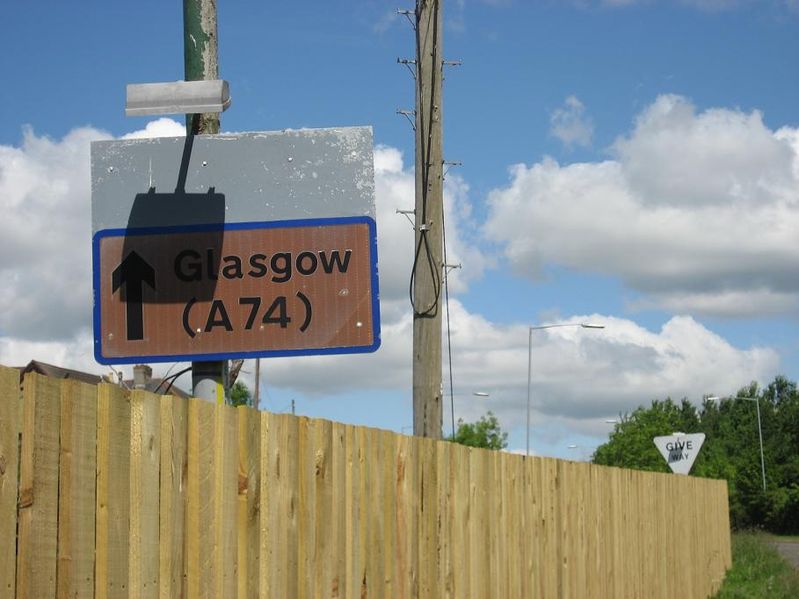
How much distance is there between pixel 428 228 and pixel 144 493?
8.72 meters

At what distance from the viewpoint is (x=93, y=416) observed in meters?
3.06

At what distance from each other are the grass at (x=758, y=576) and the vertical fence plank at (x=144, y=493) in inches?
612

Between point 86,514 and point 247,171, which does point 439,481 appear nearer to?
point 247,171

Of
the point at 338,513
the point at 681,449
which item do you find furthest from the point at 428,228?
the point at 681,449

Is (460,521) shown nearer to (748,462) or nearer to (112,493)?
(112,493)

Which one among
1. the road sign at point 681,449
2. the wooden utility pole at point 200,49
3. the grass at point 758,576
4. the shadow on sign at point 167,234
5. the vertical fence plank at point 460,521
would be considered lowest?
the grass at point 758,576

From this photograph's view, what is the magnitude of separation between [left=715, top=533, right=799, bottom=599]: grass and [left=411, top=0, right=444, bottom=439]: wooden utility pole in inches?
324

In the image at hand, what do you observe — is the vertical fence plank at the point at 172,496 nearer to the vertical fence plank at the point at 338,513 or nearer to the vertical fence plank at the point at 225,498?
the vertical fence plank at the point at 225,498

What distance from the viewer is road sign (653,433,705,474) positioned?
2198 cm

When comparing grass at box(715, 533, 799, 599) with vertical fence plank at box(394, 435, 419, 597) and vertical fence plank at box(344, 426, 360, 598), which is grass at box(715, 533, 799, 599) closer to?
vertical fence plank at box(394, 435, 419, 597)

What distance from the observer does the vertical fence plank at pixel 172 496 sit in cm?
341

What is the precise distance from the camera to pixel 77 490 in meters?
2.99

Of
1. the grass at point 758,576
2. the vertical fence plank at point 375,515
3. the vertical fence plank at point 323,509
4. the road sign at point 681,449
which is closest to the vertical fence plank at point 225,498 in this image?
the vertical fence plank at point 323,509

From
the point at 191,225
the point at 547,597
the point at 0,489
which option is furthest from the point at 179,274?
the point at 547,597
